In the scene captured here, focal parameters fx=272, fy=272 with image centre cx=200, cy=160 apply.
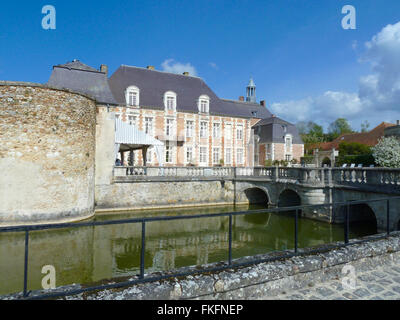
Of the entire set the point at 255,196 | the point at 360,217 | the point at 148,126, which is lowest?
the point at 360,217

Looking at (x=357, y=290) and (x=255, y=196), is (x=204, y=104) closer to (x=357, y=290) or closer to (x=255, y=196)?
(x=255, y=196)

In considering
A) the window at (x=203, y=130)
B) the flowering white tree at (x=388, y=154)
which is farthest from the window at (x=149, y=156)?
the flowering white tree at (x=388, y=154)

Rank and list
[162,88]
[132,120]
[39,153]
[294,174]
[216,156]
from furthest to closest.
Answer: [216,156]
[162,88]
[132,120]
[294,174]
[39,153]

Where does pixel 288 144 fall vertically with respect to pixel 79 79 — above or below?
below

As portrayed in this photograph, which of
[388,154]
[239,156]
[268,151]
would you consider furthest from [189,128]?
[388,154]

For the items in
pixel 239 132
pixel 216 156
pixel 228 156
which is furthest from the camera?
pixel 239 132

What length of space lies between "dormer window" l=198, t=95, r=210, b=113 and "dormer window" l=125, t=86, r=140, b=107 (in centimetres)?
558

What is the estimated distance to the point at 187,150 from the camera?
932 inches

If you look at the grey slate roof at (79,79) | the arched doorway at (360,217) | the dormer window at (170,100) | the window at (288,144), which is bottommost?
the arched doorway at (360,217)

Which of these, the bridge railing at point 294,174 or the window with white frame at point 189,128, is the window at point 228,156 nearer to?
the window with white frame at point 189,128

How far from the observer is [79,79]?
14.7 meters

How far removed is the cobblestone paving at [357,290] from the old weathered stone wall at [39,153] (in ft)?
31.9

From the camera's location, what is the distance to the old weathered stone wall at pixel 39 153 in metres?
9.37

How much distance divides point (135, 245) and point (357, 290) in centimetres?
722
